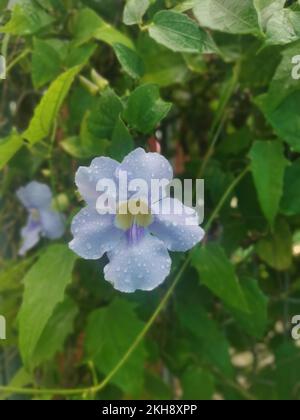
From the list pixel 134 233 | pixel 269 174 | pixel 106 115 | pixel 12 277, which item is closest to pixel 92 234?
pixel 134 233

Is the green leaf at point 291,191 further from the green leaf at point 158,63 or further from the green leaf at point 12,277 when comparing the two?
the green leaf at point 12,277

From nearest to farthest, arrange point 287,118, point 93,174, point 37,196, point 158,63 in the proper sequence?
point 93,174 → point 287,118 → point 158,63 → point 37,196

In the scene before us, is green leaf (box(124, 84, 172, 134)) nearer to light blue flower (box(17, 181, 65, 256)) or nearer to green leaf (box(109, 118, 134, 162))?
green leaf (box(109, 118, 134, 162))

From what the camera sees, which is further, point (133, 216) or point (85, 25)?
point (85, 25)

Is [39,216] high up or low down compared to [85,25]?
down

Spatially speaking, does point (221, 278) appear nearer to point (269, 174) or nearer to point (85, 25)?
point (269, 174)

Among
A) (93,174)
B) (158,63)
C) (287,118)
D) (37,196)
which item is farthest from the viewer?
(37,196)
